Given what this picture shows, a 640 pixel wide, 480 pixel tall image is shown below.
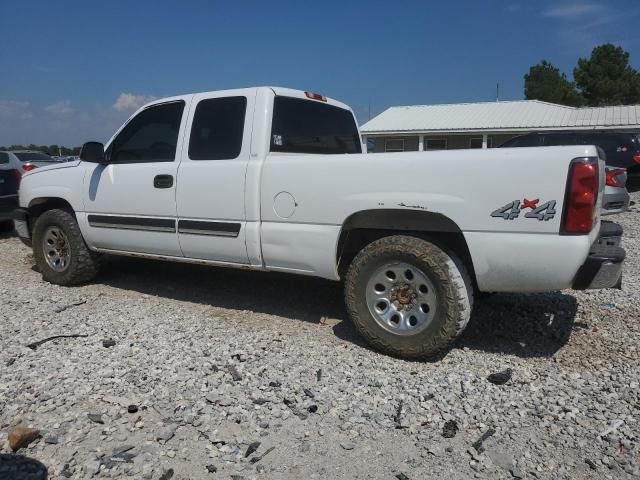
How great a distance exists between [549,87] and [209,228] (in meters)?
51.0

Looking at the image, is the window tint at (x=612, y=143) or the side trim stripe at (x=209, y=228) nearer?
the side trim stripe at (x=209, y=228)

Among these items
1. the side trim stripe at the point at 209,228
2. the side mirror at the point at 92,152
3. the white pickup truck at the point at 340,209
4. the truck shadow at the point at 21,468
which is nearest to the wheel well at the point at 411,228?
the white pickup truck at the point at 340,209

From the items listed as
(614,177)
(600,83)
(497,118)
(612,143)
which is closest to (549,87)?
(600,83)

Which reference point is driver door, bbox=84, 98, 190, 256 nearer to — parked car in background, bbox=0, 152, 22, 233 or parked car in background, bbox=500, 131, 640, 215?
parked car in background, bbox=0, 152, 22, 233

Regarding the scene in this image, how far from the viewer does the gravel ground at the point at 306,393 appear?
8.58 ft

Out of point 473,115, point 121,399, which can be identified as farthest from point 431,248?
point 473,115

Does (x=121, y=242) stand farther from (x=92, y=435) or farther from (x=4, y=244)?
(x=4, y=244)

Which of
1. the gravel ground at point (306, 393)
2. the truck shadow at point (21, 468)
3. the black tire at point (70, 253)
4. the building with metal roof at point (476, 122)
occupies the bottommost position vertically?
the truck shadow at point (21, 468)

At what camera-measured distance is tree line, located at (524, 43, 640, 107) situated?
1747 inches

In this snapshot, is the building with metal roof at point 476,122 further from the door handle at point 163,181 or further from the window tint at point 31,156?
the door handle at point 163,181

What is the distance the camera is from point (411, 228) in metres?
3.77

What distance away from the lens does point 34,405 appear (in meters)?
3.15

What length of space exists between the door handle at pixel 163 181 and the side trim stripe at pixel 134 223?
0.31 metres

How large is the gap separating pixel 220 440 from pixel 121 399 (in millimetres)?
829
